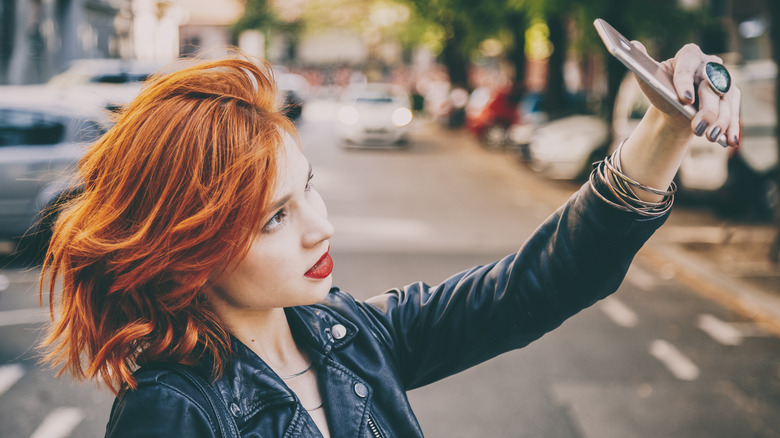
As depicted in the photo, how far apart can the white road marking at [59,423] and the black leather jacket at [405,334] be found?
322 cm

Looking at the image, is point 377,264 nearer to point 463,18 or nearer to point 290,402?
point 290,402

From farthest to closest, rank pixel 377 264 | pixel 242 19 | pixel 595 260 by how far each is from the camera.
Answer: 1. pixel 242 19
2. pixel 377 264
3. pixel 595 260

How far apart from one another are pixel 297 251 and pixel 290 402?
266mm

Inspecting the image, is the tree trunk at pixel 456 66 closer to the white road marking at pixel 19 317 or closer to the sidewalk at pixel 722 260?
the sidewalk at pixel 722 260

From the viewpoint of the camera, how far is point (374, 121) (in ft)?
71.6

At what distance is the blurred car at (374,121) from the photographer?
21844 millimetres

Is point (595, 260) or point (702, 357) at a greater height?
point (595, 260)

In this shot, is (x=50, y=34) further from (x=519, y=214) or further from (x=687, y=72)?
(x=687, y=72)

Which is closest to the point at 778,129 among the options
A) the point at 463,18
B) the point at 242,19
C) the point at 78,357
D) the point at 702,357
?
the point at 702,357

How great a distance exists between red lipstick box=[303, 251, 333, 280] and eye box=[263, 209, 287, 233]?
0.10 meters

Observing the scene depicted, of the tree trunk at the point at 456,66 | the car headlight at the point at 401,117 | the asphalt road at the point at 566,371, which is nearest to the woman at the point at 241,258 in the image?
the asphalt road at the point at 566,371

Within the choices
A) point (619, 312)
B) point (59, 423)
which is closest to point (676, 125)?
point (59, 423)

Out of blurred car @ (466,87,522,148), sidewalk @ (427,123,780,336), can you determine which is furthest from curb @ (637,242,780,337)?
blurred car @ (466,87,522,148)

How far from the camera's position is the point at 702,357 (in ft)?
18.4
